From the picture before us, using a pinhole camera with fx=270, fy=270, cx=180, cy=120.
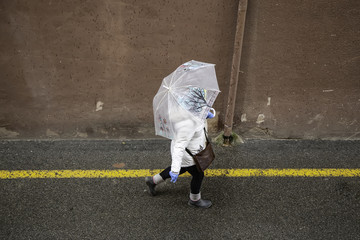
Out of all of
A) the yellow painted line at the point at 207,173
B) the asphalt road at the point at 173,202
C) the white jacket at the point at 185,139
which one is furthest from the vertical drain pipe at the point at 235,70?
the white jacket at the point at 185,139

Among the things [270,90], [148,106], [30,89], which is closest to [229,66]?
[270,90]

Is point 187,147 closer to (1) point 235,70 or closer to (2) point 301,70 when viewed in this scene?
(1) point 235,70

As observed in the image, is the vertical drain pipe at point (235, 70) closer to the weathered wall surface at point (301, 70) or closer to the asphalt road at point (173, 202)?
the weathered wall surface at point (301, 70)

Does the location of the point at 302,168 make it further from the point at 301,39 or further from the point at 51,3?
the point at 51,3

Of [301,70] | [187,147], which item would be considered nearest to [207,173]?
[187,147]

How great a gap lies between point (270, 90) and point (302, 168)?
1.09 m

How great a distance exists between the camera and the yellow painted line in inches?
126

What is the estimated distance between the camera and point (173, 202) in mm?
2885

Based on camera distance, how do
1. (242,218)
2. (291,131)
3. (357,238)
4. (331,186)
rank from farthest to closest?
(291,131) → (331,186) → (242,218) → (357,238)

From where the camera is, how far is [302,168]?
131 inches

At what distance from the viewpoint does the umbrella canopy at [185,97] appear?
215 cm

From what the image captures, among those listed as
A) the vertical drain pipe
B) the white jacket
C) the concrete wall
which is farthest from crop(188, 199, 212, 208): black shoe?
the concrete wall

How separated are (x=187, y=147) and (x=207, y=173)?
3.22ft

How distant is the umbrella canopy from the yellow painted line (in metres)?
1.15
